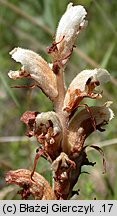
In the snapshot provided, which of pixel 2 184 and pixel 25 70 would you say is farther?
pixel 2 184

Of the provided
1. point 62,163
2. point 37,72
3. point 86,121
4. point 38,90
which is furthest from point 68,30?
point 38,90

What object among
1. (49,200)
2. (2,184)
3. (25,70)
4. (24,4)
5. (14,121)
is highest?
(24,4)

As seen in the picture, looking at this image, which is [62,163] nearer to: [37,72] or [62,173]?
[62,173]

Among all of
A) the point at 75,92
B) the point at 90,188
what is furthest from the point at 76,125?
the point at 90,188

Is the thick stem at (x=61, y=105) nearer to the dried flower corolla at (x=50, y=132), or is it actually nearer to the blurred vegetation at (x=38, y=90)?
the dried flower corolla at (x=50, y=132)

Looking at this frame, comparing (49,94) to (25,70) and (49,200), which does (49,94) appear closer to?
(25,70)

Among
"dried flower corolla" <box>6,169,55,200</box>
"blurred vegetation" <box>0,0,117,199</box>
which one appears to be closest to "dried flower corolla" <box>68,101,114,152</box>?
"dried flower corolla" <box>6,169,55,200</box>
